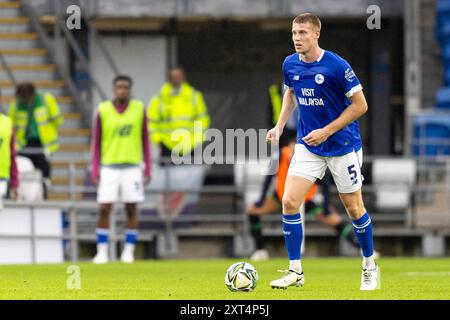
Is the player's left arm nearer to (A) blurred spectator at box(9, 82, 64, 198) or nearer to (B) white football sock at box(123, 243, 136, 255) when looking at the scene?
(B) white football sock at box(123, 243, 136, 255)

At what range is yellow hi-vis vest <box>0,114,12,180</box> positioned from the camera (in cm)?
1858

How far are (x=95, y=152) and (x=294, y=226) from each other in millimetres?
7875

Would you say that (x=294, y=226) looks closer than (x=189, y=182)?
Yes

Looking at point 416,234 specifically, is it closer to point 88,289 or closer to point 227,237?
point 227,237

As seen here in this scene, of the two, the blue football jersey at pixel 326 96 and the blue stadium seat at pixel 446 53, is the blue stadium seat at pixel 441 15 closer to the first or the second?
the blue stadium seat at pixel 446 53

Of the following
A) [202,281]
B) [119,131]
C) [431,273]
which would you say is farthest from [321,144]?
[119,131]

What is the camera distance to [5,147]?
1866cm

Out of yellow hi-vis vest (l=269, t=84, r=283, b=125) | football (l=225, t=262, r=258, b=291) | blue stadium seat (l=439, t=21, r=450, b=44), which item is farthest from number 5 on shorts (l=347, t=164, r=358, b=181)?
blue stadium seat (l=439, t=21, r=450, b=44)

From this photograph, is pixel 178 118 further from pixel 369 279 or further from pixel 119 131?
pixel 369 279

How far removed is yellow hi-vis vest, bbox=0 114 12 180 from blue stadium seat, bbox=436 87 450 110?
9.85 m

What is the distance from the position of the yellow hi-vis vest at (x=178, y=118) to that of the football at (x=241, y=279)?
12075 millimetres

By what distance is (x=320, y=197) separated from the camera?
963 inches

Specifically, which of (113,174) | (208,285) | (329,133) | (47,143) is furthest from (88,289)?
(47,143)

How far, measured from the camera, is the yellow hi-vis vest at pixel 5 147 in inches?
731
